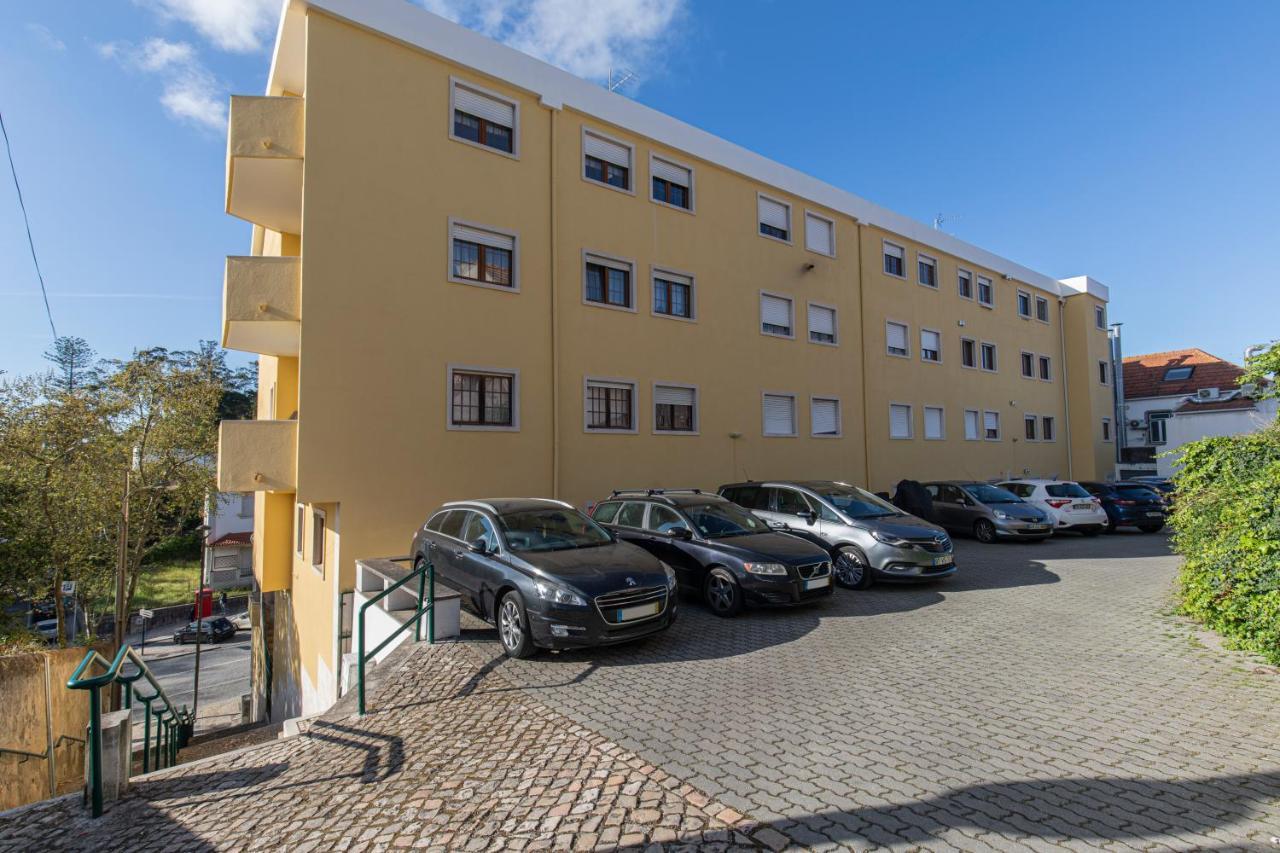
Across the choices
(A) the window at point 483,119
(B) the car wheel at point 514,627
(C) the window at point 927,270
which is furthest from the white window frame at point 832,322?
(B) the car wheel at point 514,627

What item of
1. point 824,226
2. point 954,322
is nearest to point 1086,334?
point 954,322

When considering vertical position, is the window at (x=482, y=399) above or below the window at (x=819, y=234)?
below

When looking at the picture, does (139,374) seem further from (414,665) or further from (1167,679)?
(1167,679)

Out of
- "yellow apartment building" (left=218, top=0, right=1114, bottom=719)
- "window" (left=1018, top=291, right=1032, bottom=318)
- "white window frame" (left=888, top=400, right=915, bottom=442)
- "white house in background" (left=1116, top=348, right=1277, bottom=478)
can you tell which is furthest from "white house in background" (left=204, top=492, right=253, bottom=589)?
"white house in background" (left=1116, top=348, right=1277, bottom=478)

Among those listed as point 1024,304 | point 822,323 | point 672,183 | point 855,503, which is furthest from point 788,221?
point 1024,304

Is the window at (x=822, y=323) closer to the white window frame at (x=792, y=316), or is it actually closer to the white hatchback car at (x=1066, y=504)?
the white window frame at (x=792, y=316)

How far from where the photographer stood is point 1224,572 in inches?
275

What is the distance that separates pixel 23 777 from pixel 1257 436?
57.4 feet

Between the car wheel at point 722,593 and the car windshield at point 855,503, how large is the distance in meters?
3.34

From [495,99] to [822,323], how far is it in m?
10.8

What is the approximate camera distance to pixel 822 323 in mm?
18922

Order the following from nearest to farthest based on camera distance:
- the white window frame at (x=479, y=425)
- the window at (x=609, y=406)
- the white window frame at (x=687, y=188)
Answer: the white window frame at (x=479, y=425), the window at (x=609, y=406), the white window frame at (x=687, y=188)

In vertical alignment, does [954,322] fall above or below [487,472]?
above

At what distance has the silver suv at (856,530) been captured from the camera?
32.7 feet
